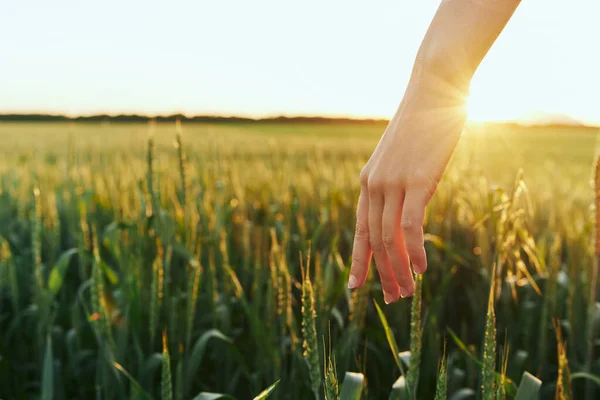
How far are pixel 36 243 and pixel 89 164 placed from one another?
115 inches

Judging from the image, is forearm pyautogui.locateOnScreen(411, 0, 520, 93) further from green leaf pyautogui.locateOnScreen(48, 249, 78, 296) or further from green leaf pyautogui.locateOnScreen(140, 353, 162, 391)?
green leaf pyautogui.locateOnScreen(48, 249, 78, 296)

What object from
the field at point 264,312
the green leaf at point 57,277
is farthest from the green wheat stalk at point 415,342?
the green leaf at point 57,277

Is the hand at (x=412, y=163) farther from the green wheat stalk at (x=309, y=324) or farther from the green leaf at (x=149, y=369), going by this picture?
the green leaf at (x=149, y=369)

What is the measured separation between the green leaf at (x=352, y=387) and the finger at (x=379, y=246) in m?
0.16

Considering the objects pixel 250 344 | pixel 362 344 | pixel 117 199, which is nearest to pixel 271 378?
pixel 250 344

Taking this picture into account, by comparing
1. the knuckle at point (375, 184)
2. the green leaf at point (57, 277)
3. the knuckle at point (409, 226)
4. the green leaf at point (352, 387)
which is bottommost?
A: the green leaf at point (57, 277)

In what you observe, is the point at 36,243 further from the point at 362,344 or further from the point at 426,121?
the point at 426,121

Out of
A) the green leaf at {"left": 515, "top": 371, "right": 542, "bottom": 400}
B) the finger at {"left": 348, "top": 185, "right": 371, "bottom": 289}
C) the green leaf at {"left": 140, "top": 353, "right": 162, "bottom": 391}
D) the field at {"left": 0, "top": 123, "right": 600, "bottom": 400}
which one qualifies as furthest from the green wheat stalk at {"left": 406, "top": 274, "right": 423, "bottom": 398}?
the green leaf at {"left": 140, "top": 353, "right": 162, "bottom": 391}

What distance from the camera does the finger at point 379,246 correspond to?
83cm

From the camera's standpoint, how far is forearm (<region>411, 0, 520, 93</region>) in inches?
31.4

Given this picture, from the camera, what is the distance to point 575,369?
170 centimetres

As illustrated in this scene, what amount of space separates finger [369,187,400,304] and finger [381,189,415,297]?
0.06 ft

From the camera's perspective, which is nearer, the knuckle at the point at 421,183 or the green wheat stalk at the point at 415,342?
the knuckle at the point at 421,183

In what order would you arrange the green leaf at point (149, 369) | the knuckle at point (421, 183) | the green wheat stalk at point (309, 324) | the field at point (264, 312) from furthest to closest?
1. the green leaf at point (149, 369)
2. the field at point (264, 312)
3. the green wheat stalk at point (309, 324)
4. the knuckle at point (421, 183)
